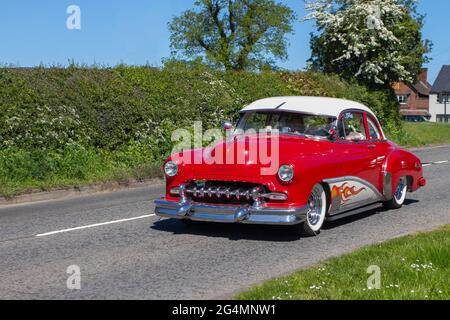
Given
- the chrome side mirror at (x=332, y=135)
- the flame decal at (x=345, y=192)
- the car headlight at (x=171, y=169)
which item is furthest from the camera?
the chrome side mirror at (x=332, y=135)

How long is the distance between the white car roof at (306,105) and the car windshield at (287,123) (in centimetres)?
8

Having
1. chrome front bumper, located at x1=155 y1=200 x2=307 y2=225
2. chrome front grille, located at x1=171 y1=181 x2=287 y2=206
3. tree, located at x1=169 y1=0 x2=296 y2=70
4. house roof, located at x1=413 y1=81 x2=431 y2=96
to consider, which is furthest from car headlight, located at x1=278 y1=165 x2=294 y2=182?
house roof, located at x1=413 y1=81 x2=431 y2=96

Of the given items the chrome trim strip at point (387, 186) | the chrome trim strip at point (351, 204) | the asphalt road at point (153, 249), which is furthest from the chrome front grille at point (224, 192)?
the chrome trim strip at point (387, 186)

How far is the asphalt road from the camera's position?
20.8ft

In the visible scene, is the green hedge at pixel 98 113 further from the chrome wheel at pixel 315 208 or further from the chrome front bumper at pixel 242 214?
the chrome wheel at pixel 315 208

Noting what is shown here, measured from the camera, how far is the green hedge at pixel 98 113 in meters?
15.0

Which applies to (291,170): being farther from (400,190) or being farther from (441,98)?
(441,98)

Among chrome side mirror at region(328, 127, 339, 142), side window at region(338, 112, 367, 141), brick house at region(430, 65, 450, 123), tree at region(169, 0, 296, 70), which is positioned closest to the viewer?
chrome side mirror at region(328, 127, 339, 142)

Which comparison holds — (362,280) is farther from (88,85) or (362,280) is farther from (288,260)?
(88,85)

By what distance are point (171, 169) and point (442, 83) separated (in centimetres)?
9249

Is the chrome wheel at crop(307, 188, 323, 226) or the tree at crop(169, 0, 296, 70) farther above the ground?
the tree at crop(169, 0, 296, 70)

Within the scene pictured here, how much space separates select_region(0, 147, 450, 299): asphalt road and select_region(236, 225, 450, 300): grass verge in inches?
17.1

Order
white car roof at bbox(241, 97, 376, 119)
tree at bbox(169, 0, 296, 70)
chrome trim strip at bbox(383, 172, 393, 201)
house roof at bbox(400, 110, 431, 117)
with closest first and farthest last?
white car roof at bbox(241, 97, 376, 119), chrome trim strip at bbox(383, 172, 393, 201), tree at bbox(169, 0, 296, 70), house roof at bbox(400, 110, 431, 117)

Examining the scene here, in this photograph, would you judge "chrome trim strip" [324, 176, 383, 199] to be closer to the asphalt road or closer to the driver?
the asphalt road
